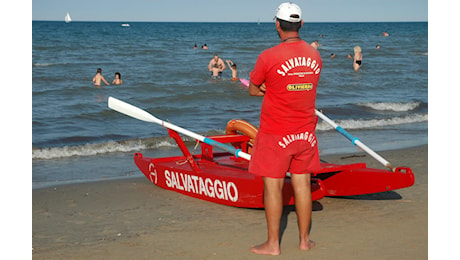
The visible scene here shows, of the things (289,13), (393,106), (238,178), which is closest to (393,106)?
(393,106)

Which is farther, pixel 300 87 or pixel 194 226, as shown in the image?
pixel 194 226

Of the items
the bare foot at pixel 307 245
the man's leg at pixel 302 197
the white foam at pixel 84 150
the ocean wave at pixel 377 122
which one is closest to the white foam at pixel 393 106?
the ocean wave at pixel 377 122

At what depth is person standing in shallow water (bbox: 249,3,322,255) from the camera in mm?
4160

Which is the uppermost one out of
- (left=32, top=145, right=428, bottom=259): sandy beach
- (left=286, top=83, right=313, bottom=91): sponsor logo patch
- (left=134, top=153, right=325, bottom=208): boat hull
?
(left=286, top=83, right=313, bottom=91): sponsor logo patch

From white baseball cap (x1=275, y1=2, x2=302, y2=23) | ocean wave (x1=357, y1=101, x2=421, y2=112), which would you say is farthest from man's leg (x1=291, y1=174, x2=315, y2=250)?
ocean wave (x1=357, y1=101, x2=421, y2=112)

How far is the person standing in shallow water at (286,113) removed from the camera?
13.6 feet

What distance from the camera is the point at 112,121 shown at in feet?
44.7

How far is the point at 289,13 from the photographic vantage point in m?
4.18

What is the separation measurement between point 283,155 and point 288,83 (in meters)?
0.50

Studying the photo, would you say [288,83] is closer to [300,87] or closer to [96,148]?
[300,87]

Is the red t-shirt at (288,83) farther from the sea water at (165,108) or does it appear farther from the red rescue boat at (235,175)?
the sea water at (165,108)

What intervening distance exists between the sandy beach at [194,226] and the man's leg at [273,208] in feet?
0.36

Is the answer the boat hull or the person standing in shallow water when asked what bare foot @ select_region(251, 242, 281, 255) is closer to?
the person standing in shallow water

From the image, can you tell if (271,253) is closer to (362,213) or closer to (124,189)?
(362,213)
